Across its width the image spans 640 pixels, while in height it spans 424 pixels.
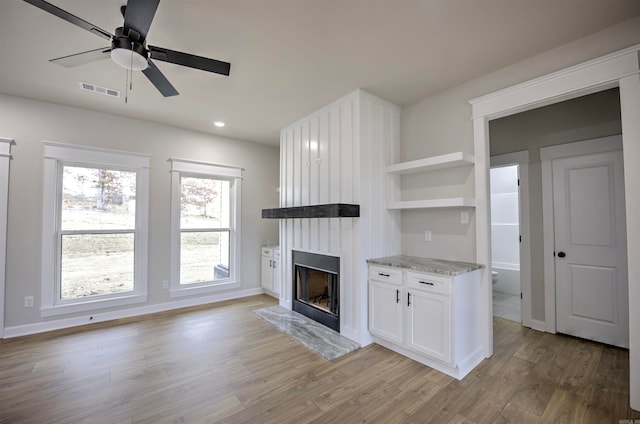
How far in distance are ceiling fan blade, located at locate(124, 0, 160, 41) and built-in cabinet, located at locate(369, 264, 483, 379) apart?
272 cm

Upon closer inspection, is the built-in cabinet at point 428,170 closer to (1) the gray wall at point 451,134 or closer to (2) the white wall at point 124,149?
(1) the gray wall at point 451,134

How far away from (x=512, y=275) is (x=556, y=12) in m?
4.40

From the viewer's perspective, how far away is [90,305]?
144 inches

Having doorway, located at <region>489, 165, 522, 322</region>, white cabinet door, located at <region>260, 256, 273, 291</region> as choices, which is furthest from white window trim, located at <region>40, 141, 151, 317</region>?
doorway, located at <region>489, 165, 522, 322</region>

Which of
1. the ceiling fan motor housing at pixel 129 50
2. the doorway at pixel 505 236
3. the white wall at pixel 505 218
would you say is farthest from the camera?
the white wall at pixel 505 218

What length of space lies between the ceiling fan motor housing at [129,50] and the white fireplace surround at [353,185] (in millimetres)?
1988

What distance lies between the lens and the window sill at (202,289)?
14.1 ft

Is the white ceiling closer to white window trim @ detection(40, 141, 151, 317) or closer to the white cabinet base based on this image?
white window trim @ detection(40, 141, 151, 317)

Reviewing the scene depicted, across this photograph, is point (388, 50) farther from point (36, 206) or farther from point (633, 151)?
point (36, 206)

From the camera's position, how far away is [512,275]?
511cm

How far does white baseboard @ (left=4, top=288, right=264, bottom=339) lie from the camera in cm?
328

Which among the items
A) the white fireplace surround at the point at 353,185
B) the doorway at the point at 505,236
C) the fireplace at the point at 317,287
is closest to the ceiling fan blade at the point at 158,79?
the white fireplace surround at the point at 353,185

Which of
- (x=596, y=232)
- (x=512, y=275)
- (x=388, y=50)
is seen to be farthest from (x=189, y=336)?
(x=512, y=275)

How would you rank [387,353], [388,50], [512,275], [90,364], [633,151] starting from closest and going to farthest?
[633,151]
[388,50]
[90,364]
[387,353]
[512,275]
